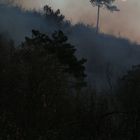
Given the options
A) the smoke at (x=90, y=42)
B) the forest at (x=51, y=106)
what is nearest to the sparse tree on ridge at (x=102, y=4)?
the smoke at (x=90, y=42)

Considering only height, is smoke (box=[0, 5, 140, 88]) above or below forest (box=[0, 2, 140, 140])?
above

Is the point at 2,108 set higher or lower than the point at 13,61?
lower

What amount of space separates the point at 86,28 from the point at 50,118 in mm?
55909

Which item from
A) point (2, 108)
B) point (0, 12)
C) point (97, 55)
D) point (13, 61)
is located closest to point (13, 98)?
point (2, 108)

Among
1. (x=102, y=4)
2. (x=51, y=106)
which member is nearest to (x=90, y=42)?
(x=102, y=4)

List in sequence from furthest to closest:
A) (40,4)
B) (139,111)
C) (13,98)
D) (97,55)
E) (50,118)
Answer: (40,4), (97,55), (13,98), (50,118), (139,111)

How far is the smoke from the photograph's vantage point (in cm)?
4678

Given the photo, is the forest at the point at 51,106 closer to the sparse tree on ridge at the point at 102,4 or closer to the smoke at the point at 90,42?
the smoke at the point at 90,42

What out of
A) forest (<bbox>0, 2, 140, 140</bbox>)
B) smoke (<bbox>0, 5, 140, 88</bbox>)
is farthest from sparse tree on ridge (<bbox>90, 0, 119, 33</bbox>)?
forest (<bbox>0, 2, 140, 140</bbox>)

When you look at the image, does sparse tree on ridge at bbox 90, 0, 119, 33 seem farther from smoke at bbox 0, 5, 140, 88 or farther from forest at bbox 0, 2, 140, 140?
forest at bbox 0, 2, 140, 140

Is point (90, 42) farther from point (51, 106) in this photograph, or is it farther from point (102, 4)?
point (51, 106)

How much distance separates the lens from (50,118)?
10.9m

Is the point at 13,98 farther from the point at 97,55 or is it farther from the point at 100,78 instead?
the point at 97,55

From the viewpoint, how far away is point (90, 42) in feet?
201
